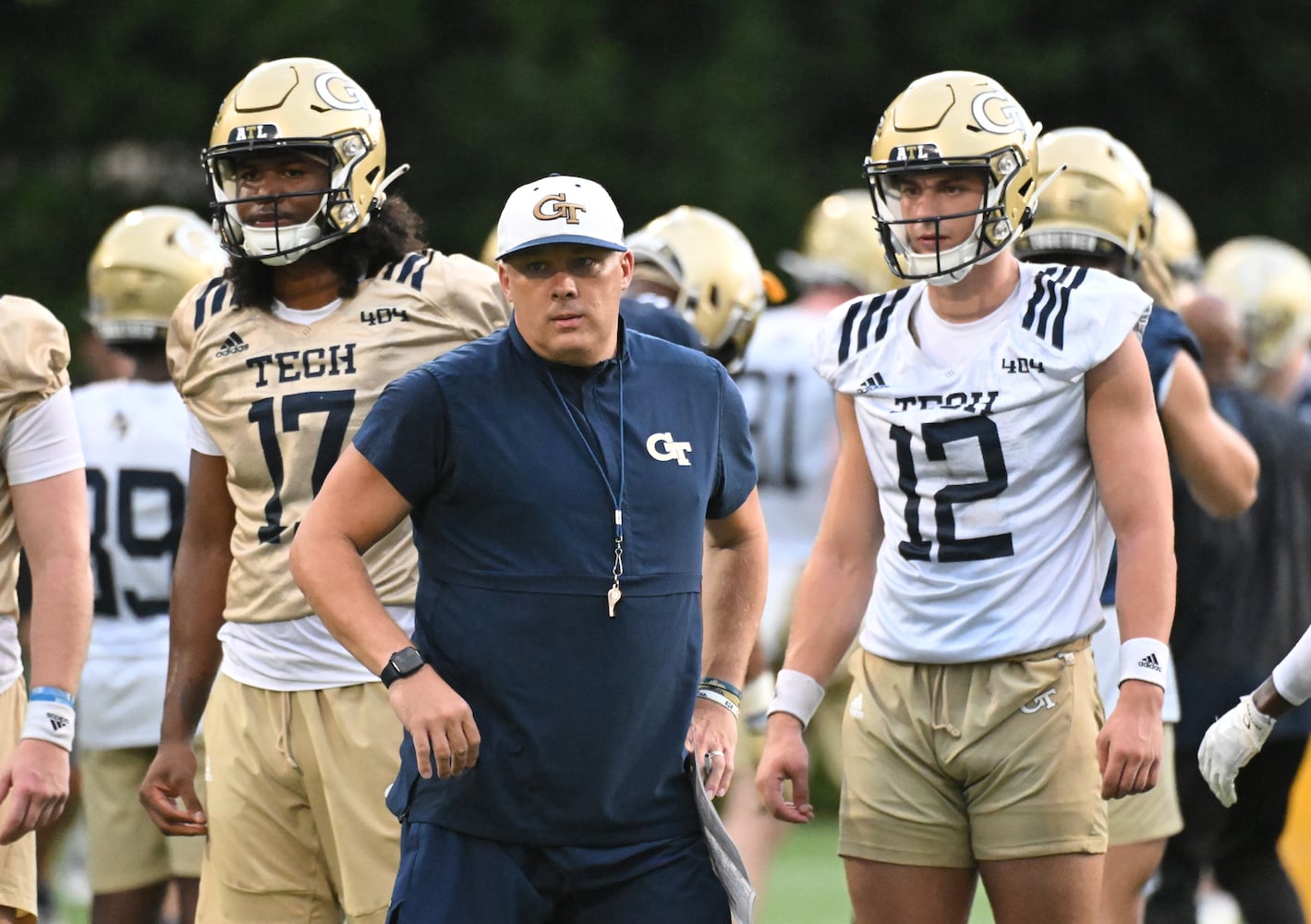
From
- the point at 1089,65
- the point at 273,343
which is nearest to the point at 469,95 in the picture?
the point at 1089,65

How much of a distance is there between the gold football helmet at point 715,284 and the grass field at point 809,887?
2.32 metres

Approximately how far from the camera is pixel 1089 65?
17.3 m

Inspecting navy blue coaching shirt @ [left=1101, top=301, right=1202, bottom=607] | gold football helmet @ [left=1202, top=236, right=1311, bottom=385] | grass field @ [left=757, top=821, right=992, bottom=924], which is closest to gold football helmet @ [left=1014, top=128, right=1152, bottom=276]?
navy blue coaching shirt @ [left=1101, top=301, right=1202, bottom=607]

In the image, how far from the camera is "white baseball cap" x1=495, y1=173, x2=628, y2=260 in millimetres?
4203

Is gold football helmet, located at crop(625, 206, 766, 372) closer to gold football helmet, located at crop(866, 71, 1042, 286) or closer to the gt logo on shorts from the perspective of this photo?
gold football helmet, located at crop(866, 71, 1042, 286)

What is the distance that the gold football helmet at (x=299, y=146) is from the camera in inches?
197

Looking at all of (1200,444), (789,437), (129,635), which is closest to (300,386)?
(129,635)

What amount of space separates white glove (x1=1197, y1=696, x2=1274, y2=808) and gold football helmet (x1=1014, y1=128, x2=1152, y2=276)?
4.82ft

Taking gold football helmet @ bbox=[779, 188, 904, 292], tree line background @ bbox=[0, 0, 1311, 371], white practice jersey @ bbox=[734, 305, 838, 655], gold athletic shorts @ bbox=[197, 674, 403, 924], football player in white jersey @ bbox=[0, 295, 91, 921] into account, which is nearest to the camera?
football player in white jersey @ bbox=[0, 295, 91, 921]

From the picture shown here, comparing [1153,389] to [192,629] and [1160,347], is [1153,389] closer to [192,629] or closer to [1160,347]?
[1160,347]

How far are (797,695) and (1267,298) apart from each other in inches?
274

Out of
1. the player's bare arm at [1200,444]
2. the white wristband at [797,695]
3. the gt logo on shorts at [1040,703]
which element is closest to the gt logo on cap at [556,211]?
the white wristband at [797,695]

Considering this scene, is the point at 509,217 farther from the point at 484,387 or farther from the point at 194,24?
the point at 194,24

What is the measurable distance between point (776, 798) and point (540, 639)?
856 mm
